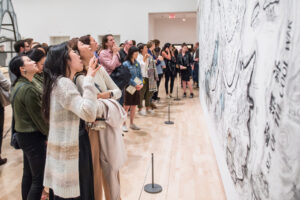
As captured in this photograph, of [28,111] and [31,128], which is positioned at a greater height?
[28,111]

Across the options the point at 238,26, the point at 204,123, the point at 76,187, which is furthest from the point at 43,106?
the point at 204,123

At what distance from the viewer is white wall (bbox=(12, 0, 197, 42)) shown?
15258 mm

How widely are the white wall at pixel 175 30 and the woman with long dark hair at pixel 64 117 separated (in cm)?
1954

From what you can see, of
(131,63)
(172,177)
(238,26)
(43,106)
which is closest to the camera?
(43,106)

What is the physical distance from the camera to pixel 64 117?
2.15 meters

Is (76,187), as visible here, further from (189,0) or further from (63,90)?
(189,0)

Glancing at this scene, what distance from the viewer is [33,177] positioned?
8.89 feet

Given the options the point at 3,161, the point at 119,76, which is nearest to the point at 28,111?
the point at 119,76

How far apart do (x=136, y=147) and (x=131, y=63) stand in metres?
1.76

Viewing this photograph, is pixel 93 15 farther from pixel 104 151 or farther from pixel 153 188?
pixel 104 151

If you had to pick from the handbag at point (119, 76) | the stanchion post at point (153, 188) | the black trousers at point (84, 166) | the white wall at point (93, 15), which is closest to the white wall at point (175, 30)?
the white wall at point (93, 15)

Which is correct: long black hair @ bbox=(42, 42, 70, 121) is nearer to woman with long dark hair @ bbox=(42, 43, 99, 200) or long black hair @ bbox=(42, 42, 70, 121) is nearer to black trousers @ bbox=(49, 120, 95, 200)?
woman with long dark hair @ bbox=(42, 43, 99, 200)

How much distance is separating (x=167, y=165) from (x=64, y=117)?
2.61 m

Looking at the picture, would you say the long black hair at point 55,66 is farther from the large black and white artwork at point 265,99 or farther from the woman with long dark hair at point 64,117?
the large black and white artwork at point 265,99
